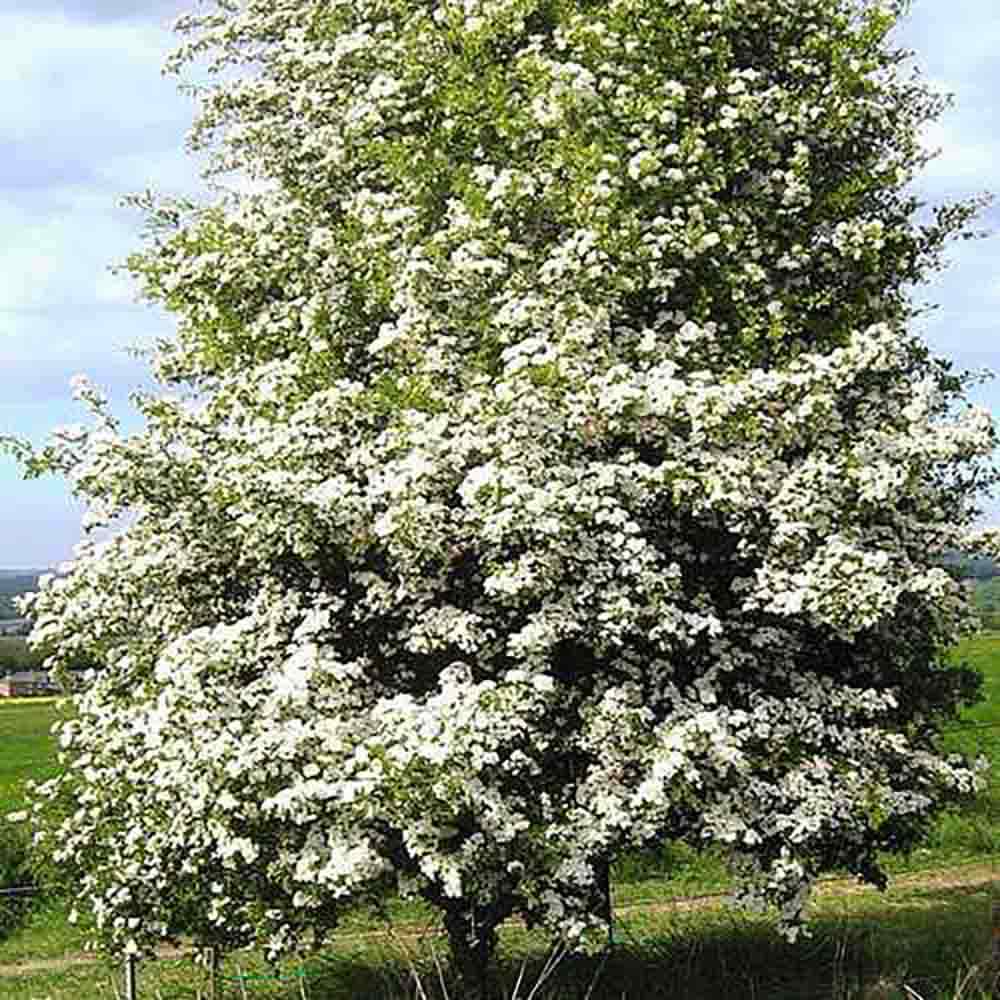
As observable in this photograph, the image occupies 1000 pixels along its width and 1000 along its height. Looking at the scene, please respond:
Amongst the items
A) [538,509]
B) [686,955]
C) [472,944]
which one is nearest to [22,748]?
[686,955]

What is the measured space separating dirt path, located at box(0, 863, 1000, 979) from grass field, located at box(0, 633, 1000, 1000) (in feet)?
0.22

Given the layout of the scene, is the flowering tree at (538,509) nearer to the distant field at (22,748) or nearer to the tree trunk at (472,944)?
the tree trunk at (472,944)

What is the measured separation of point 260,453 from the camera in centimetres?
1323

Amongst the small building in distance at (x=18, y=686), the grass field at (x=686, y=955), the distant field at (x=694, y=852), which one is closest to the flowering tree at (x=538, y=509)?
the grass field at (x=686, y=955)

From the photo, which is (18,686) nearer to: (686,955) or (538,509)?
(686,955)

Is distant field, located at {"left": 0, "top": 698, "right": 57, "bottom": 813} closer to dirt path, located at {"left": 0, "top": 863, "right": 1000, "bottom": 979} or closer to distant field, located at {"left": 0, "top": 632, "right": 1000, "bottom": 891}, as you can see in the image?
distant field, located at {"left": 0, "top": 632, "right": 1000, "bottom": 891}

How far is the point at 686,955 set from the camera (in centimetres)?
1656

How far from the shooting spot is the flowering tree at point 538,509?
12.0 metres

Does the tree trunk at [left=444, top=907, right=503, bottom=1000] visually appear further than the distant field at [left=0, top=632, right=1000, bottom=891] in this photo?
No

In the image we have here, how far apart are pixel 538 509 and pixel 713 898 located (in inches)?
555

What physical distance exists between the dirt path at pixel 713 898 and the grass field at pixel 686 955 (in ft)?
0.22

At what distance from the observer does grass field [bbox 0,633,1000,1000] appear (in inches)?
590

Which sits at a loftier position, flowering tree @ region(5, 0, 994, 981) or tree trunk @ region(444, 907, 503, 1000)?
flowering tree @ region(5, 0, 994, 981)

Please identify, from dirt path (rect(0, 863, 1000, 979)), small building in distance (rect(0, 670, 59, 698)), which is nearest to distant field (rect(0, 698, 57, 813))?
small building in distance (rect(0, 670, 59, 698))
